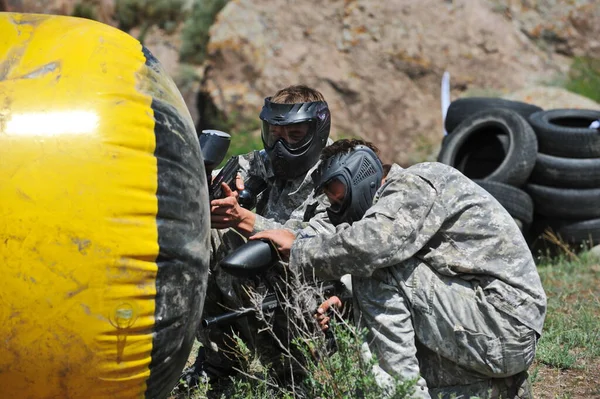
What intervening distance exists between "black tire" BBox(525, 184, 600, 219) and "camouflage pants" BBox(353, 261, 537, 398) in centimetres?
435

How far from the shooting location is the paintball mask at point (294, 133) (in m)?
4.46

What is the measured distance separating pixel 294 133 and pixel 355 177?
85 cm

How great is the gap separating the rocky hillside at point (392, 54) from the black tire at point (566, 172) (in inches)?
128

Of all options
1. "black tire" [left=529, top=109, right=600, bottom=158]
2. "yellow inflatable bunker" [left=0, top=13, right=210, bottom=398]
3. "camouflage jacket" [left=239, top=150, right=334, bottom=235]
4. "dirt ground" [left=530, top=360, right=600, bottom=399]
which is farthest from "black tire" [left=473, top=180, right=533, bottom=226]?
"yellow inflatable bunker" [left=0, top=13, right=210, bottom=398]

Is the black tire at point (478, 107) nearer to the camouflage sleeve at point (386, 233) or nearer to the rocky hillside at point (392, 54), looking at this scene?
the rocky hillside at point (392, 54)

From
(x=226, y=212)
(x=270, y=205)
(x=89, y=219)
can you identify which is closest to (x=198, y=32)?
(x=270, y=205)

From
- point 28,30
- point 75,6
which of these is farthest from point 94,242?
point 75,6

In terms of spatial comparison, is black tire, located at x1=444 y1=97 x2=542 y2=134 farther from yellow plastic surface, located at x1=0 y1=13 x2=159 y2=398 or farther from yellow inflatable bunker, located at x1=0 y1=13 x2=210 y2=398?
yellow plastic surface, located at x1=0 y1=13 x2=159 y2=398

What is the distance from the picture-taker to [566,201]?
304 inches

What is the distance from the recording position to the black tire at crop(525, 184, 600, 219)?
7652 mm

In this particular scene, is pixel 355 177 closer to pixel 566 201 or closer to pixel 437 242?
pixel 437 242

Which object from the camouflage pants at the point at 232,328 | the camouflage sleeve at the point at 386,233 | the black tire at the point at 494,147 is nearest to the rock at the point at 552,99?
the black tire at the point at 494,147

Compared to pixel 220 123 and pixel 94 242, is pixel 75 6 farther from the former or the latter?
pixel 94 242

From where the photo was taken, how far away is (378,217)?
3492 millimetres
